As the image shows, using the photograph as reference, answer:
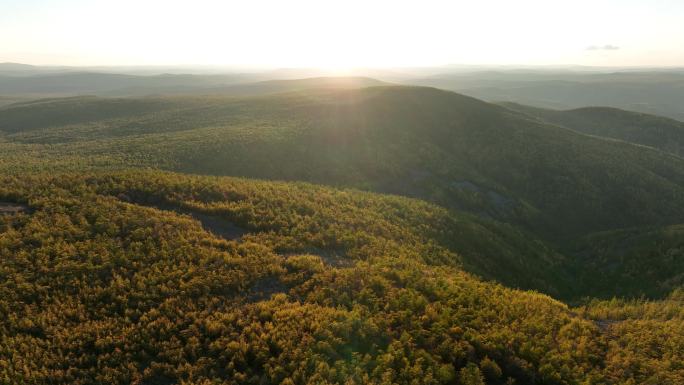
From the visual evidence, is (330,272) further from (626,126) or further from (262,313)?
(626,126)

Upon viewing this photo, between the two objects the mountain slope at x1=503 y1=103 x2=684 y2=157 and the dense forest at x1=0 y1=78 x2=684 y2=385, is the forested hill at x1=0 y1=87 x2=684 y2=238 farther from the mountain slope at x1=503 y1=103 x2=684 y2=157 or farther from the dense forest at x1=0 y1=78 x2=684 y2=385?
the mountain slope at x1=503 y1=103 x2=684 y2=157

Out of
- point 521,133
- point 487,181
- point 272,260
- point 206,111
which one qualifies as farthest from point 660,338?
point 206,111

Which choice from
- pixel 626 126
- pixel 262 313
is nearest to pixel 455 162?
pixel 262 313

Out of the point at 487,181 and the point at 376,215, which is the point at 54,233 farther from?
the point at 487,181

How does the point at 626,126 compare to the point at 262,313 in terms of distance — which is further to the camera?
the point at 626,126

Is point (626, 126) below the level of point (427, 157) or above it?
above

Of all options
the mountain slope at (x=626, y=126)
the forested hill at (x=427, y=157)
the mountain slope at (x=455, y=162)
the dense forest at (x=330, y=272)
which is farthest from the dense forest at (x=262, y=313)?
the mountain slope at (x=626, y=126)

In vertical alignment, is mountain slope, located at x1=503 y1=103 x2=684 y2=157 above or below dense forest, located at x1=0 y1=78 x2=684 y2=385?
above

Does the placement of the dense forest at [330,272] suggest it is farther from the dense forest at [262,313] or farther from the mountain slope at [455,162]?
the mountain slope at [455,162]

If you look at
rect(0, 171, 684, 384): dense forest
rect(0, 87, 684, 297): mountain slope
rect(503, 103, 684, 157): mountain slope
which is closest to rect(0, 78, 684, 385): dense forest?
rect(0, 171, 684, 384): dense forest
